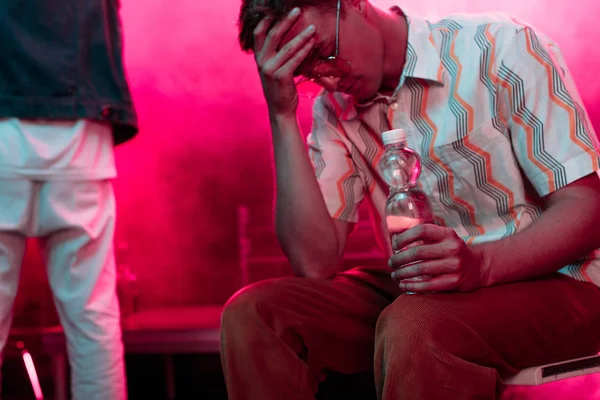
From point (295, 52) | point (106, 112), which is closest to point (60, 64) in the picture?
point (106, 112)

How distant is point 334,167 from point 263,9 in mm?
383

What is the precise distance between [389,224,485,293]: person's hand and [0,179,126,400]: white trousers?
2.56 ft

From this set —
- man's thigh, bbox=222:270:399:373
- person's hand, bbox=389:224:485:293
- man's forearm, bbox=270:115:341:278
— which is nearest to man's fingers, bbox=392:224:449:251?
person's hand, bbox=389:224:485:293

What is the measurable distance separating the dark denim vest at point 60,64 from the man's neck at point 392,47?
2.04 feet

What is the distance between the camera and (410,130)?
130cm

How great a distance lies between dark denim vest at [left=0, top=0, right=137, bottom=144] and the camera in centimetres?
143


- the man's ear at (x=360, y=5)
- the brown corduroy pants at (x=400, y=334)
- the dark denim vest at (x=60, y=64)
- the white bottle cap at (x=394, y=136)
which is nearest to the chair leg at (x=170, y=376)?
the dark denim vest at (x=60, y=64)

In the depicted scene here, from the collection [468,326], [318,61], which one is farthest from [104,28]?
[468,326]

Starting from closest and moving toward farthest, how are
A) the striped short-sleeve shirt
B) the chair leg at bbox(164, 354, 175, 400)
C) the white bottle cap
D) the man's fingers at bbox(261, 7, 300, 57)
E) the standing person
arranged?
the white bottle cap < the striped short-sleeve shirt < the man's fingers at bbox(261, 7, 300, 57) < the standing person < the chair leg at bbox(164, 354, 175, 400)

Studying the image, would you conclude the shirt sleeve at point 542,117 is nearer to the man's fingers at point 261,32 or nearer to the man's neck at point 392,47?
the man's neck at point 392,47

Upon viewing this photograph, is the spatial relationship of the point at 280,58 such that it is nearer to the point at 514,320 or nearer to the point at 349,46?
the point at 349,46

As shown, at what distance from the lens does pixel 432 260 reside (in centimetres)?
Answer: 97

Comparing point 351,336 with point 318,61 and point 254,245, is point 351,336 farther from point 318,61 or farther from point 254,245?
point 254,245

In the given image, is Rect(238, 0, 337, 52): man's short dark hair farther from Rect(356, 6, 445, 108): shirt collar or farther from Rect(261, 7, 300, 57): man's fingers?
Rect(356, 6, 445, 108): shirt collar
